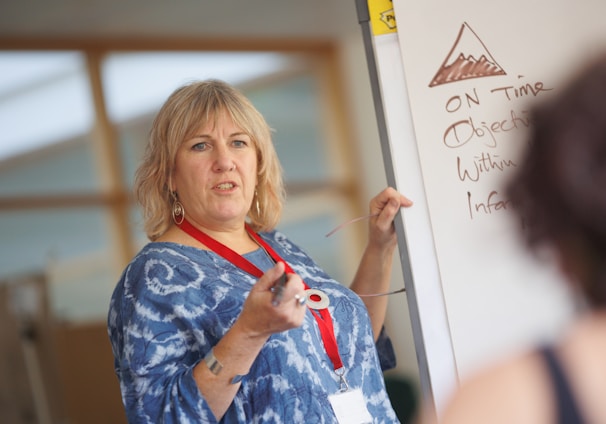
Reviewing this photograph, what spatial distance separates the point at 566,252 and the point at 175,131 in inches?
51.3

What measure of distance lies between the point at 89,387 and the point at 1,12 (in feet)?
8.68

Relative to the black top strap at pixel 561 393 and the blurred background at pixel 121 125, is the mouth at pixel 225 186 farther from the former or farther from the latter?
the blurred background at pixel 121 125

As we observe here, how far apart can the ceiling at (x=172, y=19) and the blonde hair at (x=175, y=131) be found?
4.36 meters

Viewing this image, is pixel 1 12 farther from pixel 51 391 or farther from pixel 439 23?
pixel 439 23

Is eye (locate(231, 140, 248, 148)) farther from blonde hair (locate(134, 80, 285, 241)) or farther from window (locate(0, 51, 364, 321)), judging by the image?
window (locate(0, 51, 364, 321))

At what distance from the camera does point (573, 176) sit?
88cm

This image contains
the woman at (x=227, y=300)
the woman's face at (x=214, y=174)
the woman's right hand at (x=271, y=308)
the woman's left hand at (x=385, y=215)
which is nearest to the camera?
the woman's right hand at (x=271, y=308)

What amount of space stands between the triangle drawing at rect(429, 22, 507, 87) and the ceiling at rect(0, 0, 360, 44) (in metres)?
4.34

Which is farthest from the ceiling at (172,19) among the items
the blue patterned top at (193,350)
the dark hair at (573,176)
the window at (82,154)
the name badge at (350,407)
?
the dark hair at (573,176)

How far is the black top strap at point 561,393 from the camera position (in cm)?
86

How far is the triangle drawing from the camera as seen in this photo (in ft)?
7.23

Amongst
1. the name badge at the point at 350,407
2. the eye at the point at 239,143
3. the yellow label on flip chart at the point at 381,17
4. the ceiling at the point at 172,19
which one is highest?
the ceiling at the point at 172,19

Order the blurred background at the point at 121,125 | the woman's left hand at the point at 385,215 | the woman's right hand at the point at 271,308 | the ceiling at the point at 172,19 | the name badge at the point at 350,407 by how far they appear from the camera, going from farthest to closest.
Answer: the blurred background at the point at 121,125 → the ceiling at the point at 172,19 → the woman's left hand at the point at 385,215 → the name badge at the point at 350,407 → the woman's right hand at the point at 271,308

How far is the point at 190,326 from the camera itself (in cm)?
188
